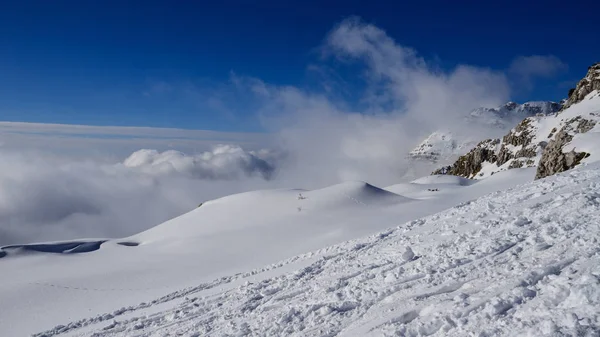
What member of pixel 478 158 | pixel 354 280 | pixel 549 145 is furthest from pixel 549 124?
pixel 354 280

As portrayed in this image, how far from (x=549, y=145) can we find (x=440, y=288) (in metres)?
41.4

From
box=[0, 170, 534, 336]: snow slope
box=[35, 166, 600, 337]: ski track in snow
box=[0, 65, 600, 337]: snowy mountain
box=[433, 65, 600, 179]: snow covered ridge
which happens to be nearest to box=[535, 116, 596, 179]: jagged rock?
box=[433, 65, 600, 179]: snow covered ridge

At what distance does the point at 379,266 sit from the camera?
38.4 feet

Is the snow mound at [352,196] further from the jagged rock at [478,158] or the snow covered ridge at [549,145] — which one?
the jagged rock at [478,158]

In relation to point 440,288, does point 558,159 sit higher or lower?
higher

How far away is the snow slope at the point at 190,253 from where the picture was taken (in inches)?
648

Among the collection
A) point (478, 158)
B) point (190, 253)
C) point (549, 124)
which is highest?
point (549, 124)

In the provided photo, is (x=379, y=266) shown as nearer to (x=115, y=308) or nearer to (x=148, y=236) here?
(x=115, y=308)

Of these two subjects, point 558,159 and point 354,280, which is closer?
point 354,280

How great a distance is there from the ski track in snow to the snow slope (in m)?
1.95

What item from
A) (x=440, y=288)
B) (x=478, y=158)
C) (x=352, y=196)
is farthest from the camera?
(x=478, y=158)

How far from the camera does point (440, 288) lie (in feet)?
27.8

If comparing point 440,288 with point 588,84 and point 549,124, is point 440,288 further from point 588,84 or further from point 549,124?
point 549,124

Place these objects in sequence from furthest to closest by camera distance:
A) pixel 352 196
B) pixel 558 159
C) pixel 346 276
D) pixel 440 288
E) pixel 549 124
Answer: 1. pixel 549 124
2. pixel 558 159
3. pixel 352 196
4. pixel 346 276
5. pixel 440 288
